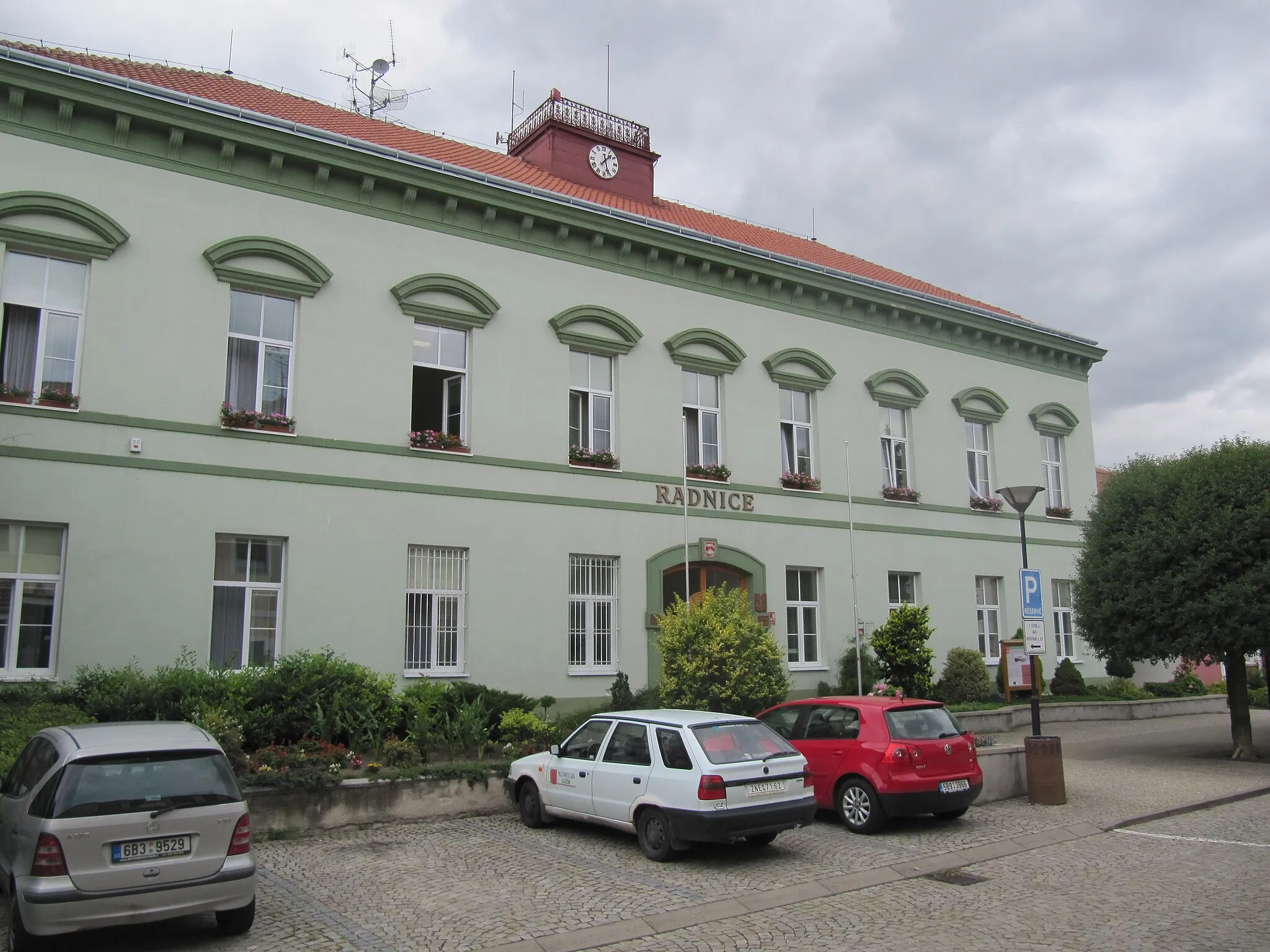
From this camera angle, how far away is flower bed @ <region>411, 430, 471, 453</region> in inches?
701

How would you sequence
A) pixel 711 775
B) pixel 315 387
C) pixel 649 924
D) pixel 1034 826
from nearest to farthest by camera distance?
pixel 649 924
pixel 711 775
pixel 1034 826
pixel 315 387

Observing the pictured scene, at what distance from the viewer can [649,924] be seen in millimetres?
8266

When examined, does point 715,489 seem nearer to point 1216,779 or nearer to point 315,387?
point 315,387

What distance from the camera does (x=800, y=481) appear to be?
2253 cm

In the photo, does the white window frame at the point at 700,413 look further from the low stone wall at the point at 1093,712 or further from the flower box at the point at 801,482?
the low stone wall at the point at 1093,712

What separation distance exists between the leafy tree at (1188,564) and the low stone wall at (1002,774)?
17.3ft

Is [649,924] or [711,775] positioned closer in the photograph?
[649,924]

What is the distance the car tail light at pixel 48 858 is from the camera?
686 centimetres

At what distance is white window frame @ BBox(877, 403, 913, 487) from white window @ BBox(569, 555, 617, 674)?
8117 mm

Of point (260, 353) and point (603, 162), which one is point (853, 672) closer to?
point (603, 162)

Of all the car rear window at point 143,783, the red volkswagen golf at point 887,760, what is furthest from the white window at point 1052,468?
the car rear window at point 143,783

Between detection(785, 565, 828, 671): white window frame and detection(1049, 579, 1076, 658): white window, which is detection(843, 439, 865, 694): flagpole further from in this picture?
detection(1049, 579, 1076, 658): white window

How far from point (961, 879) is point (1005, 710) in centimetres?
1313

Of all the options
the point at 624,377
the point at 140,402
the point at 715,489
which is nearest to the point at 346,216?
the point at 140,402
